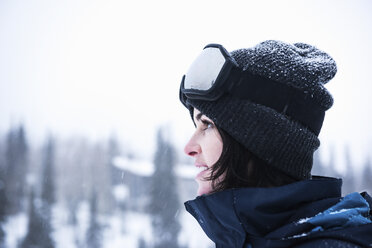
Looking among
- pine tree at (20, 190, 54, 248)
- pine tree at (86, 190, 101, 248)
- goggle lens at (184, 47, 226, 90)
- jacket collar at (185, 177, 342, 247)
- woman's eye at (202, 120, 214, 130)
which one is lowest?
pine tree at (86, 190, 101, 248)

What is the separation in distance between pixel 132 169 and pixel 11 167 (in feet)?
61.3

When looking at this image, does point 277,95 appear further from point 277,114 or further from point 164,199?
point 164,199

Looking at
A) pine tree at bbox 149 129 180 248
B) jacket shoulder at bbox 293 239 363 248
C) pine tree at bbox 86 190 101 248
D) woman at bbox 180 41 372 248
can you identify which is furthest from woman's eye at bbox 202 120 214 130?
pine tree at bbox 86 190 101 248

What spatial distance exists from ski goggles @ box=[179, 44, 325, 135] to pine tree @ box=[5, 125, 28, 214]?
143ft

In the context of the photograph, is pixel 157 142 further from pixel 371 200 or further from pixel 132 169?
pixel 371 200

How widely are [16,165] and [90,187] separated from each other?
41.1 ft

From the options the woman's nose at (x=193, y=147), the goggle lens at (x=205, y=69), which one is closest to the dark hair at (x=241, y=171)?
the woman's nose at (x=193, y=147)

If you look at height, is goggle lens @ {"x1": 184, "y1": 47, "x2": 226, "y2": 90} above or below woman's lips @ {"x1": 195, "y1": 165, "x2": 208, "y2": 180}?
above

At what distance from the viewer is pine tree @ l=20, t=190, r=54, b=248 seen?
93.2ft

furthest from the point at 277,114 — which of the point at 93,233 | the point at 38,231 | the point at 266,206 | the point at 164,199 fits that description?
the point at 93,233

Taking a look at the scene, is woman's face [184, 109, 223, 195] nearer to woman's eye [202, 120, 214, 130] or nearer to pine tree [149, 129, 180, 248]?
woman's eye [202, 120, 214, 130]

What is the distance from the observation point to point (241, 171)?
1.13 metres

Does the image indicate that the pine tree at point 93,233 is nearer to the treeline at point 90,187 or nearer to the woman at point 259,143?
the treeline at point 90,187

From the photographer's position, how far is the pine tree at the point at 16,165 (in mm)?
40525
